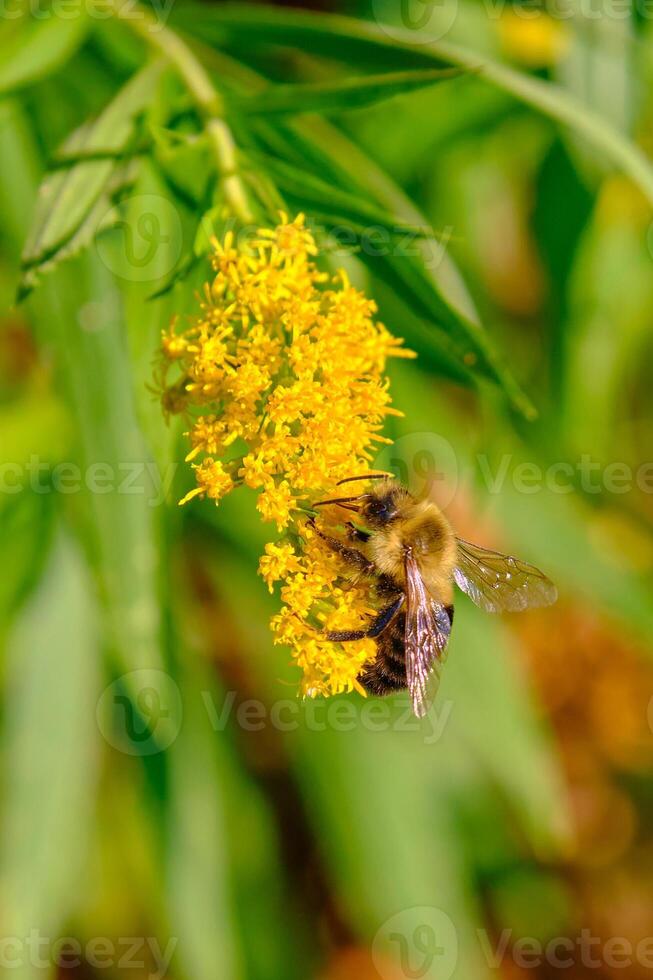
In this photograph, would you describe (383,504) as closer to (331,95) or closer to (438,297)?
(438,297)

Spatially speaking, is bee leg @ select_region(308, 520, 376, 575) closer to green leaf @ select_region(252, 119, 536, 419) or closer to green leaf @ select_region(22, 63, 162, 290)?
green leaf @ select_region(252, 119, 536, 419)

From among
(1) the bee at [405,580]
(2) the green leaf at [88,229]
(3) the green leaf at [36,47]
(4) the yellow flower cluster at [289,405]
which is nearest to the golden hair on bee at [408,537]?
(1) the bee at [405,580]

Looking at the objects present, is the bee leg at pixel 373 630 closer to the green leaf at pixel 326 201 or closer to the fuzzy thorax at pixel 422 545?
the fuzzy thorax at pixel 422 545

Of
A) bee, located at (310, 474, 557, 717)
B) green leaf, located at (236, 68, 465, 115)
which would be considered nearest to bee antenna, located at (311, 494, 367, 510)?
bee, located at (310, 474, 557, 717)

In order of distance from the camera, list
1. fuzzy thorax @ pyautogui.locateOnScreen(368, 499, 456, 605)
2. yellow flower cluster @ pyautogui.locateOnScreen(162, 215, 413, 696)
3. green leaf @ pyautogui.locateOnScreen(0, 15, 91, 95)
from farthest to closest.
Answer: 1. green leaf @ pyautogui.locateOnScreen(0, 15, 91, 95)
2. fuzzy thorax @ pyautogui.locateOnScreen(368, 499, 456, 605)
3. yellow flower cluster @ pyautogui.locateOnScreen(162, 215, 413, 696)

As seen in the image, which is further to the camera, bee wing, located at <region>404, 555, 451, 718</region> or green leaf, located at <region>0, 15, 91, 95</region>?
green leaf, located at <region>0, 15, 91, 95</region>

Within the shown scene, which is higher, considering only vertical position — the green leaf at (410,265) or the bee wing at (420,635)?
the green leaf at (410,265)

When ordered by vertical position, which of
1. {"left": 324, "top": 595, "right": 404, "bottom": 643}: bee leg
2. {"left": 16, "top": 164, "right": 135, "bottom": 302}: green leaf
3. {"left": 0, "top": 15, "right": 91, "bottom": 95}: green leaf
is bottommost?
{"left": 324, "top": 595, "right": 404, "bottom": 643}: bee leg
